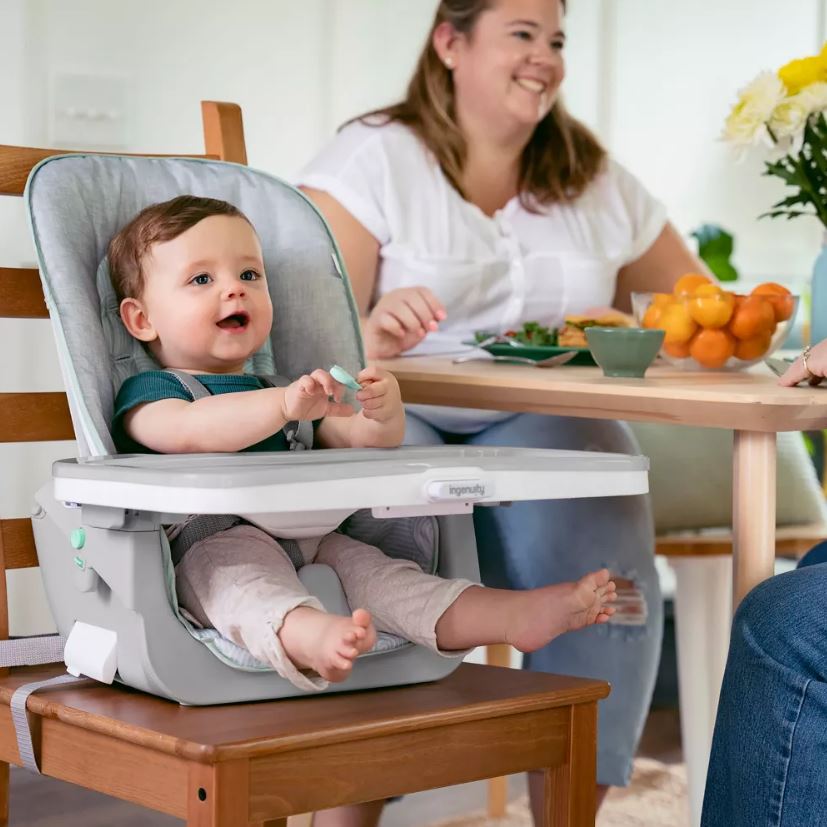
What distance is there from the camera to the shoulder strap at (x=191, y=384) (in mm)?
1254

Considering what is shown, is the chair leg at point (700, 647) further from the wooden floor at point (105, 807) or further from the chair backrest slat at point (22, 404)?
the chair backrest slat at point (22, 404)

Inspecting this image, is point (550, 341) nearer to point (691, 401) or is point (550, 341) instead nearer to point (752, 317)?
point (752, 317)

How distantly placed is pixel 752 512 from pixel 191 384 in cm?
55

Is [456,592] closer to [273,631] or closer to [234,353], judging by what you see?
[273,631]

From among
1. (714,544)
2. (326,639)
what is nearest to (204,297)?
(326,639)

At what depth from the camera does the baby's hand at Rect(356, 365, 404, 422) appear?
1.19 metres

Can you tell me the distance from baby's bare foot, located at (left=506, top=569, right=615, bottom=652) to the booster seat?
0.27 ft

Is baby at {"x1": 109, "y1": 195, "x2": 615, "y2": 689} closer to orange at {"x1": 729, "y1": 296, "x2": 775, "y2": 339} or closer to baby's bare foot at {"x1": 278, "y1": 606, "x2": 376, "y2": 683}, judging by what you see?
baby's bare foot at {"x1": 278, "y1": 606, "x2": 376, "y2": 683}

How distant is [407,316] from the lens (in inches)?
61.4

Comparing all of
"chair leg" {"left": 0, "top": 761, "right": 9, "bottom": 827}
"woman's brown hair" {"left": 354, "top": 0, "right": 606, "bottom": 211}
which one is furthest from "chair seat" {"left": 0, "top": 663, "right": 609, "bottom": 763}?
"woman's brown hair" {"left": 354, "top": 0, "right": 606, "bottom": 211}

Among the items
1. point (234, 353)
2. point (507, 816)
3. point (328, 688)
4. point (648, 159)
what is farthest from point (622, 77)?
point (328, 688)

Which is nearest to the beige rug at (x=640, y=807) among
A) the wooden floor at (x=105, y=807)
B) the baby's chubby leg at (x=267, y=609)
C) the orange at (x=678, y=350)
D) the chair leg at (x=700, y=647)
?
the wooden floor at (x=105, y=807)

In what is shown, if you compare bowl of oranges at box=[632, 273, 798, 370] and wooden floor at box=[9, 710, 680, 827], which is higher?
bowl of oranges at box=[632, 273, 798, 370]

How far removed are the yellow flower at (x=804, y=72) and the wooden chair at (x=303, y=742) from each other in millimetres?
777
